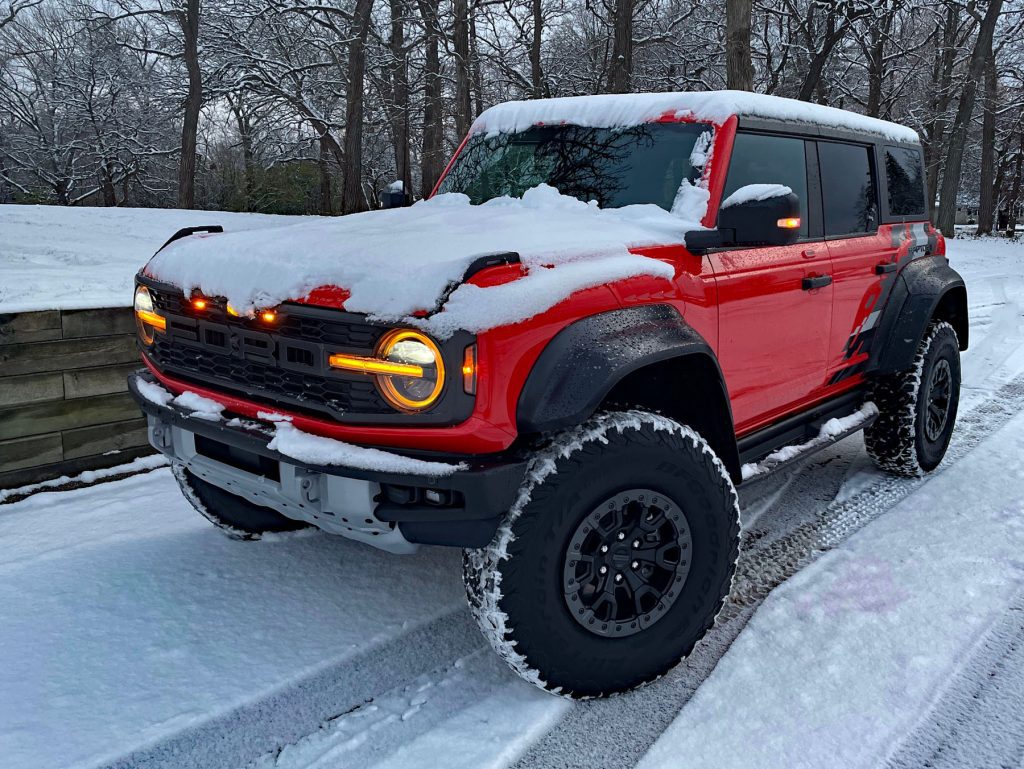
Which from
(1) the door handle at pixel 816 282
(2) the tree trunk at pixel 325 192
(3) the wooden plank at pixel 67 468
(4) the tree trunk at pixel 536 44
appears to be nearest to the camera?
(1) the door handle at pixel 816 282

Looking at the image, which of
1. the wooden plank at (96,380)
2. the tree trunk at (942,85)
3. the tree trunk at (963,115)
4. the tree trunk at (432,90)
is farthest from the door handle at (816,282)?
the tree trunk at (963,115)

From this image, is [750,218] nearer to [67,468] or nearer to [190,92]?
[67,468]

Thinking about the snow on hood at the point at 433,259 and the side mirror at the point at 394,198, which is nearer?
the snow on hood at the point at 433,259

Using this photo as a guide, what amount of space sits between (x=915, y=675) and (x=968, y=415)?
12.8ft

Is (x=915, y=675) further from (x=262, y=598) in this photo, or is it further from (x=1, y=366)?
(x=1, y=366)

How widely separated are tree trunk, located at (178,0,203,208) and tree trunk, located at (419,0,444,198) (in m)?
5.57

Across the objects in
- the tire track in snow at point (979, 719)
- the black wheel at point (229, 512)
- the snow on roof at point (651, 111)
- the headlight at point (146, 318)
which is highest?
the snow on roof at point (651, 111)

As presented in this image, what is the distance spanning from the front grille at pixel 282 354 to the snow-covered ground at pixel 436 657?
931 millimetres

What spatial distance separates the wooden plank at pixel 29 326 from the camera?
4.00 metres

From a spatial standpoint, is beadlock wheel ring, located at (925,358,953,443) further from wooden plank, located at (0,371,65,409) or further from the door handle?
wooden plank, located at (0,371,65,409)

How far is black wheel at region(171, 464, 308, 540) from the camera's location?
11.4ft

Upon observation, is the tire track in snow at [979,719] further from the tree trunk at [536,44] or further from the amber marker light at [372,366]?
the tree trunk at [536,44]

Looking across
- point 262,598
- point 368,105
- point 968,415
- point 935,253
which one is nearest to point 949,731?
point 262,598

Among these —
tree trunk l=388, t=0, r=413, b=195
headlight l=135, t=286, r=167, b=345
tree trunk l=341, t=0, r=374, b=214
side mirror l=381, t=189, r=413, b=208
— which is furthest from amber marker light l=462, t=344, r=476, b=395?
tree trunk l=388, t=0, r=413, b=195
